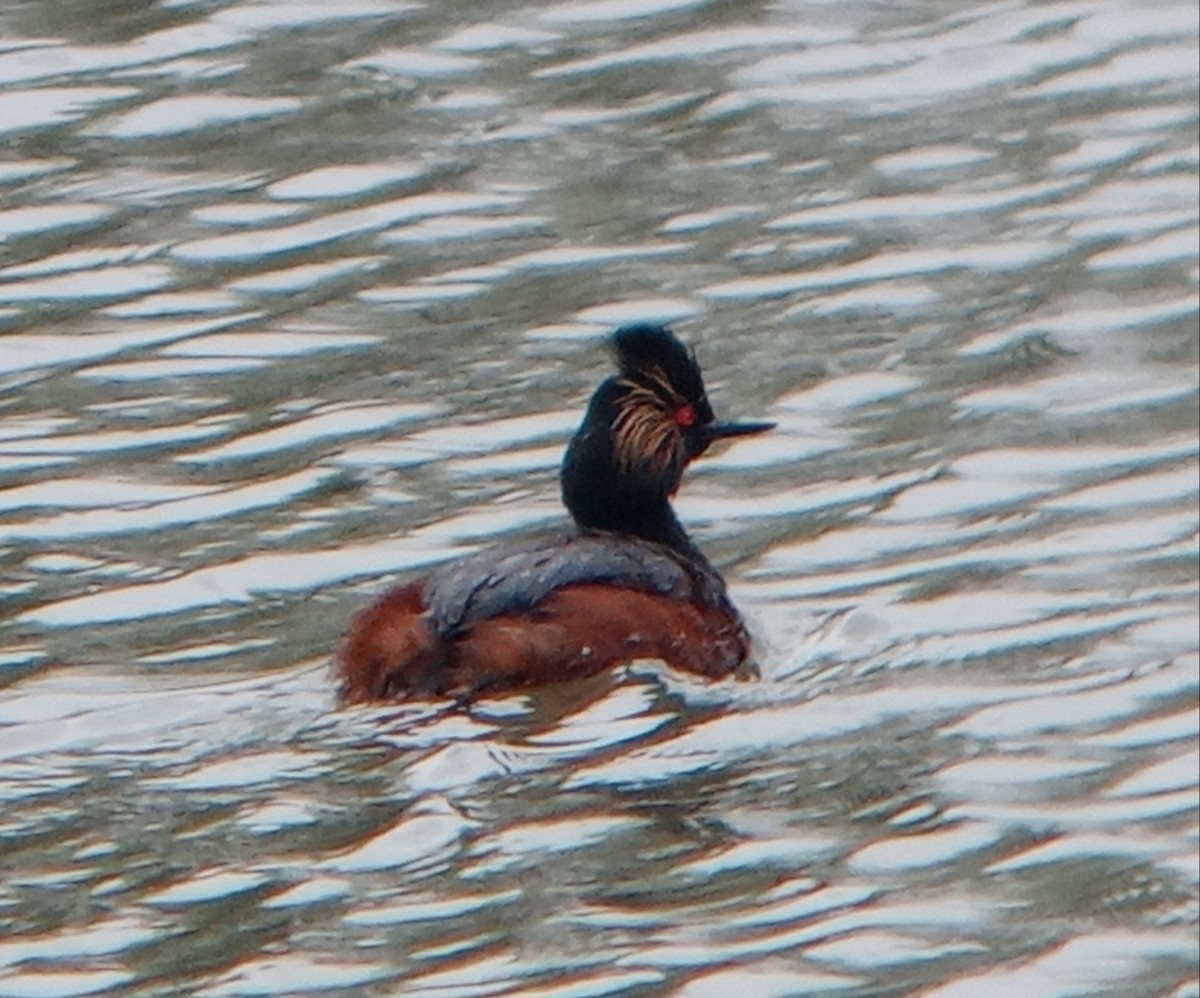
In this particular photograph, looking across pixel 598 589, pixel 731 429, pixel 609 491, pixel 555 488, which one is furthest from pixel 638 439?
pixel 598 589

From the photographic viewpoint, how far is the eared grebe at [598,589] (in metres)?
8.94

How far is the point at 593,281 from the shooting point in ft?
39.2

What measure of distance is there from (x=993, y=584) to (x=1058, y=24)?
4.86 metres

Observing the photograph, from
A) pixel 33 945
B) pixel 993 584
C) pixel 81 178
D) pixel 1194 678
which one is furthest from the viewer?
pixel 81 178

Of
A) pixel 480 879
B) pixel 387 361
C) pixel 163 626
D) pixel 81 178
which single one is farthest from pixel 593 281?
pixel 480 879

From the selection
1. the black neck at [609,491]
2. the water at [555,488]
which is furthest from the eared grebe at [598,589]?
the water at [555,488]

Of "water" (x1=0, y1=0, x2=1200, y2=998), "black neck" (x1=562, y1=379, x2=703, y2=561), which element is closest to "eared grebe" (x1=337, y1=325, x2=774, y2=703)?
"black neck" (x1=562, y1=379, x2=703, y2=561)

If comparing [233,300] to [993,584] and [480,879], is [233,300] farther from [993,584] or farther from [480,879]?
[480,879]

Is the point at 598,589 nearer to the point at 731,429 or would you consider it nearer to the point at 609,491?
the point at 609,491

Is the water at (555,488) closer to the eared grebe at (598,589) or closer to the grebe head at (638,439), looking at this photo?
the eared grebe at (598,589)

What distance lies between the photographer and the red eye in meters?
10.1

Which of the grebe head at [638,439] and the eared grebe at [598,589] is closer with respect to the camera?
the eared grebe at [598,589]

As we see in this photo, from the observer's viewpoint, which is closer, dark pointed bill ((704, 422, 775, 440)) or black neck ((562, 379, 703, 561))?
black neck ((562, 379, 703, 561))

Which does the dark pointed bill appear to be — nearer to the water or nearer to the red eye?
the red eye
